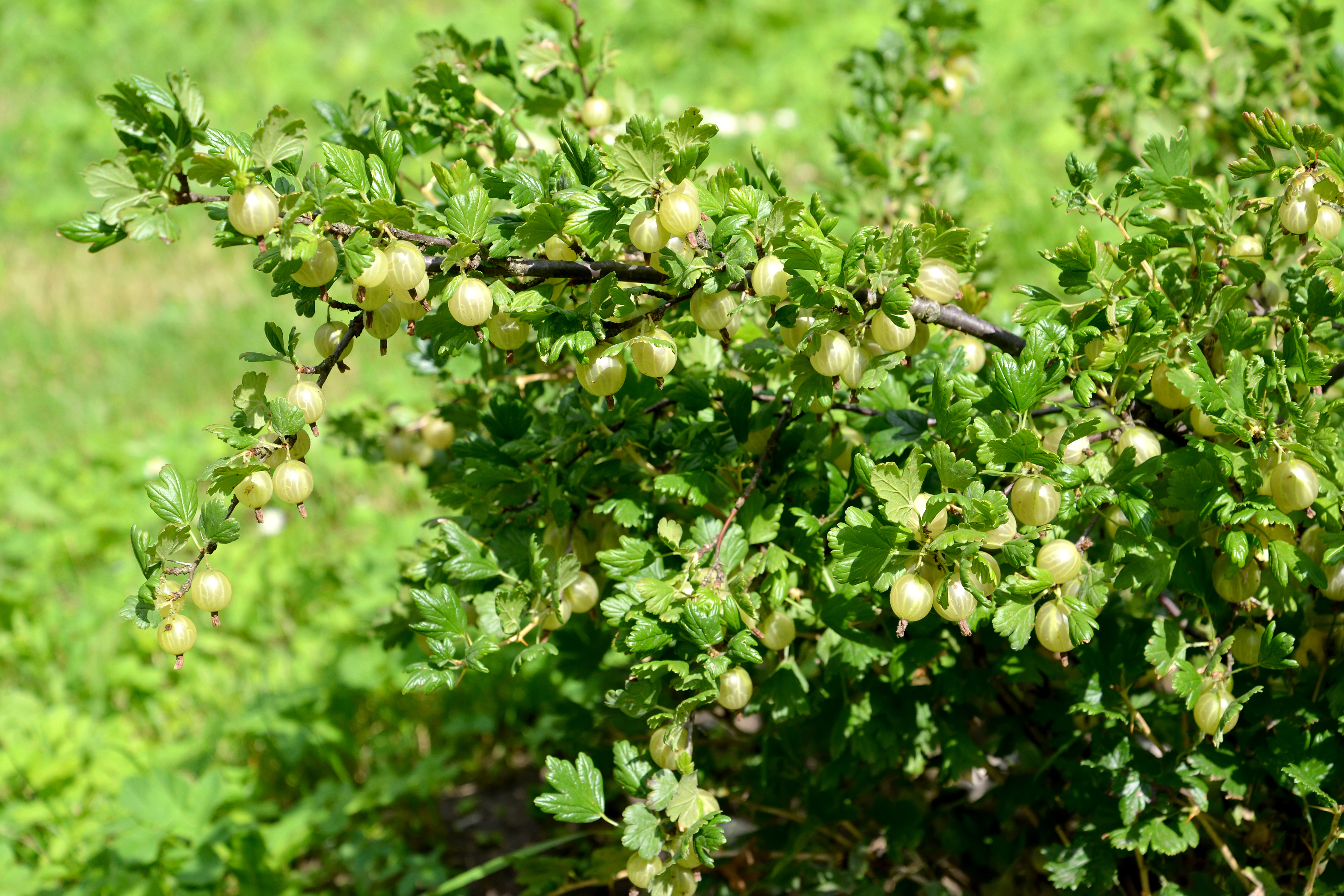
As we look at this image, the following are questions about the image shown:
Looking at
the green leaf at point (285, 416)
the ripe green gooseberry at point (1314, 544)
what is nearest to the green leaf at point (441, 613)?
the green leaf at point (285, 416)

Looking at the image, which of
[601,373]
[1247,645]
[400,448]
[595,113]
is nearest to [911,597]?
[601,373]

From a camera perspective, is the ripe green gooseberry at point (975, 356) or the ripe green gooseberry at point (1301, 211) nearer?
the ripe green gooseberry at point (1301, 211)

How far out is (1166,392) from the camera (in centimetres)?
121

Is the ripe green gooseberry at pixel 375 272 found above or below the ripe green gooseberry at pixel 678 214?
above

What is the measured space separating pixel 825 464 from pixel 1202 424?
45 cm

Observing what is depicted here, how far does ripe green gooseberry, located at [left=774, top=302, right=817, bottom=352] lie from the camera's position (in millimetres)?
1123

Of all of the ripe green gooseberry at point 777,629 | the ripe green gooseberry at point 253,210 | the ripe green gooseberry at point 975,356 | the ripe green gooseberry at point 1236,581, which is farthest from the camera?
the ripe green gooseberry at point 975,356

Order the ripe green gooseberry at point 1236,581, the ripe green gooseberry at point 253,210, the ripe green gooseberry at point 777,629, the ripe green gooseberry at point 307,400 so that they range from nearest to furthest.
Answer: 1. the ripe green gooseberry at point 253,210
2. the ripe green gooseberry at point 307,400
3. the ripe green gooseberry at point 1236,581
4. the ripe green gooseberry at point 777,629

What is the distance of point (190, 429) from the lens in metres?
3.99

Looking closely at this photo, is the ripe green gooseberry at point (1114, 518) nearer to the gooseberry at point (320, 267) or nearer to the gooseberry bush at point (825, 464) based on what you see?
the gooseberry bush at point (825, 464)

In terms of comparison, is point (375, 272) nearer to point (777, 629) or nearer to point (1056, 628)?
point (777, 629)

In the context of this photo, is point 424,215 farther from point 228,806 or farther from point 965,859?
point 228,806

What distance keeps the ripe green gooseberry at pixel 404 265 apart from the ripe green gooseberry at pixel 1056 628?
770mm

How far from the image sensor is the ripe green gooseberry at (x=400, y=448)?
1831mm
